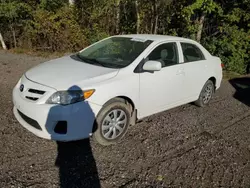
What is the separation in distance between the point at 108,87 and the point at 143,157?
1087 millimetres

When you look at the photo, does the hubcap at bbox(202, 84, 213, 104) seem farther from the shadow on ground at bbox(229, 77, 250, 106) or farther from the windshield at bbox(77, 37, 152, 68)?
the windshield at bbox(77, 37, 152, 68)

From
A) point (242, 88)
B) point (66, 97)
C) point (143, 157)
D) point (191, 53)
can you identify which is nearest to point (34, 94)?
point (66, 97)

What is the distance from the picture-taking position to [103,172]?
322 cm

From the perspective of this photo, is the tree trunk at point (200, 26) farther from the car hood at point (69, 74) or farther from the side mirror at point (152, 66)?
the car hood at point (69, 74)

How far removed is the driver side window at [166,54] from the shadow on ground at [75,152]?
1.48 meters

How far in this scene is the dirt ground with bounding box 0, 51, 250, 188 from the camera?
310 centimetres

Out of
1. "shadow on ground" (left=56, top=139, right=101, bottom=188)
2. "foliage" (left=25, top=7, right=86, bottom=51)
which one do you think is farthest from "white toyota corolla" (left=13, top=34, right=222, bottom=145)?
"foliage" (left=25, top=7, right=86, bottom=51)

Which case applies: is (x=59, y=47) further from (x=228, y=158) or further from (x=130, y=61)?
(x=228, y=158)

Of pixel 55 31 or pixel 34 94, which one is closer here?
pixel 34 94

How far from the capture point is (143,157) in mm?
3602

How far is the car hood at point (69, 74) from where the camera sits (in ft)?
11.5

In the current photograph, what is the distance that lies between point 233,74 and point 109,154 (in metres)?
7.33

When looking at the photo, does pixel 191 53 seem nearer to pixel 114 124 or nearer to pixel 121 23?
pixel 114 124

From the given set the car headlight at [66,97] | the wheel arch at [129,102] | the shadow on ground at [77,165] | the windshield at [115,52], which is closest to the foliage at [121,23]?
the windshield at [115,52]
